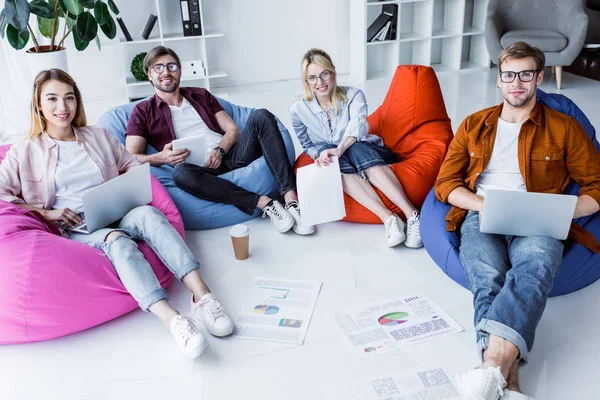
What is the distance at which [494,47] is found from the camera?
5434mm

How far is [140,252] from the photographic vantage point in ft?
7.65

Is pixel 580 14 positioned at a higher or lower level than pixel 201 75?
higher

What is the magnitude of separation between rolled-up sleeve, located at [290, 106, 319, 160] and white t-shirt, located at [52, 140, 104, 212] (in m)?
A: 1.08

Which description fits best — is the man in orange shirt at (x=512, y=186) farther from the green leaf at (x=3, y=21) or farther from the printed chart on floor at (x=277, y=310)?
the green leaf at (x=3, y=21)

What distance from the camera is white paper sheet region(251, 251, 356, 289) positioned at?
258cm

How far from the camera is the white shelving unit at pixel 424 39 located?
19.3 ft

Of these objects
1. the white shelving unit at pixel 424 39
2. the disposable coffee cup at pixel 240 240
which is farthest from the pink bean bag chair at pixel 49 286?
the white shelving unit at pixel 424 39

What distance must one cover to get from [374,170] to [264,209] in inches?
23.7

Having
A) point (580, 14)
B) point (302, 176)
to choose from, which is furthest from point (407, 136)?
point (580, 14)

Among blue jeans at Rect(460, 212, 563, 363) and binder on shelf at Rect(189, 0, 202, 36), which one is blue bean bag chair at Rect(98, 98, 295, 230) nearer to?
blue jeans at Rect(460, 212, 563, 363)

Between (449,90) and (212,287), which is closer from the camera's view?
(212,287)

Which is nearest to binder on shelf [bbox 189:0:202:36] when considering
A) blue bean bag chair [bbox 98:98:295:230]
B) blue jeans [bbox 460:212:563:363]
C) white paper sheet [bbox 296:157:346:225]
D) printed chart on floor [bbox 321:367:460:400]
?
blue bean bag chair [bbox 98:98:295:230]

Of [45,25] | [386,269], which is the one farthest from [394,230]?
[45,25]

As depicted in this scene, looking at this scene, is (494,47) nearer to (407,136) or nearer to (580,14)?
(580,14)
